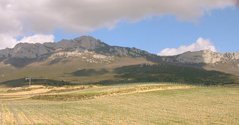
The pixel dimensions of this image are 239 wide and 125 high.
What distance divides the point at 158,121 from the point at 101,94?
65580mm

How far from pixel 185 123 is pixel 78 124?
11128mm

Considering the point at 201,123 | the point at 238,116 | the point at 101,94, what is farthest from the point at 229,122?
the point at 101,94

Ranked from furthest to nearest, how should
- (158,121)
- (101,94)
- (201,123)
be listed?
(101,94) < (158,121) < (201,123)

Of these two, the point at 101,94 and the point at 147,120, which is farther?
the point at 101,94

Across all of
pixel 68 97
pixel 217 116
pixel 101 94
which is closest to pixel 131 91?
pixel 101 94

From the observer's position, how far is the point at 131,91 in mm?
112812

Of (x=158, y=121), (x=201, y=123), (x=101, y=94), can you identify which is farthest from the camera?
(x=101, y=94)

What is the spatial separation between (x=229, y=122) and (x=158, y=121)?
7.68 meters

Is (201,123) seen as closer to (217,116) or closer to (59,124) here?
(217,116)

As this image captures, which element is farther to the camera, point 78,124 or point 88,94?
point 88,94

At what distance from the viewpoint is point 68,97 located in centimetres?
11350

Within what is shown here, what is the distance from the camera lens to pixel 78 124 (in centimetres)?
4453

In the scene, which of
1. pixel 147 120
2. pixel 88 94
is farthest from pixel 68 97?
pixel 147 120

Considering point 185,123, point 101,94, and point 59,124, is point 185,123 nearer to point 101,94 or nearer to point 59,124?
point 59,124
